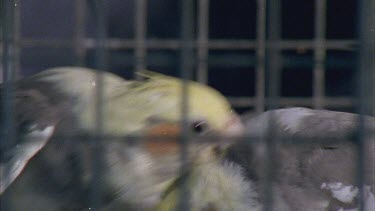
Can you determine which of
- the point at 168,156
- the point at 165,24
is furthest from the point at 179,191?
the point at 165,24

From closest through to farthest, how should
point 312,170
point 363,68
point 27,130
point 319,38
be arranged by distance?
point 363,68 < point 27,130 < point 312,170 < point 319,38

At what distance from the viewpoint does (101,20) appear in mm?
888

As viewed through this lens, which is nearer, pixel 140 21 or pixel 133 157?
pixel 133 157

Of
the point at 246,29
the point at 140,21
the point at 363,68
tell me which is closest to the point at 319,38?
the point at 246,29

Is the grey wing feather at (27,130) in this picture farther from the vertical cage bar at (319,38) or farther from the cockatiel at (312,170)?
the vertical cage bar at (319,38)

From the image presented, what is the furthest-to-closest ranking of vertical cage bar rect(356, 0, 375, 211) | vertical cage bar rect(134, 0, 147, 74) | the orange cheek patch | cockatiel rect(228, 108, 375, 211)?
vertical cage bar rect(134, 0, 147, 74) → cockatiel rect(228, 108, 375, 211) → the orange cheek patch → vertical cage bar rect(356, 0, 375, 211)

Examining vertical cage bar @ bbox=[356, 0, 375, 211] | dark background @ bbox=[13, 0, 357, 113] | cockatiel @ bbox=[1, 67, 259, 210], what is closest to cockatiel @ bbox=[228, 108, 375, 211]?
cockatiel @ bbox=[1, 67, 259, 210]

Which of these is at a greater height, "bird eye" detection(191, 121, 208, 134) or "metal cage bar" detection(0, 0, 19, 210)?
"metal cage bar" detection(0, 0, 19, 210)

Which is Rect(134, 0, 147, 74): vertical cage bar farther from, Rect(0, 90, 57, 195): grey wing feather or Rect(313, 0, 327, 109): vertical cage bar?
Rect(0, 90, 57, 195): grey wing feather

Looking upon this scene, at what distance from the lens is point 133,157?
131 cm

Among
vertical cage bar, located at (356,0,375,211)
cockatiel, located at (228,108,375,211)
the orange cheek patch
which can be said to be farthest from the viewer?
cockatiel, located at (228,108,375,211)

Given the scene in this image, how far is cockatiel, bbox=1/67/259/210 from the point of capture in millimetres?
1288

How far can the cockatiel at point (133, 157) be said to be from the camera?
1288 mm

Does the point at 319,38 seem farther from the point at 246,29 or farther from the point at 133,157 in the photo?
the point at 133,157
